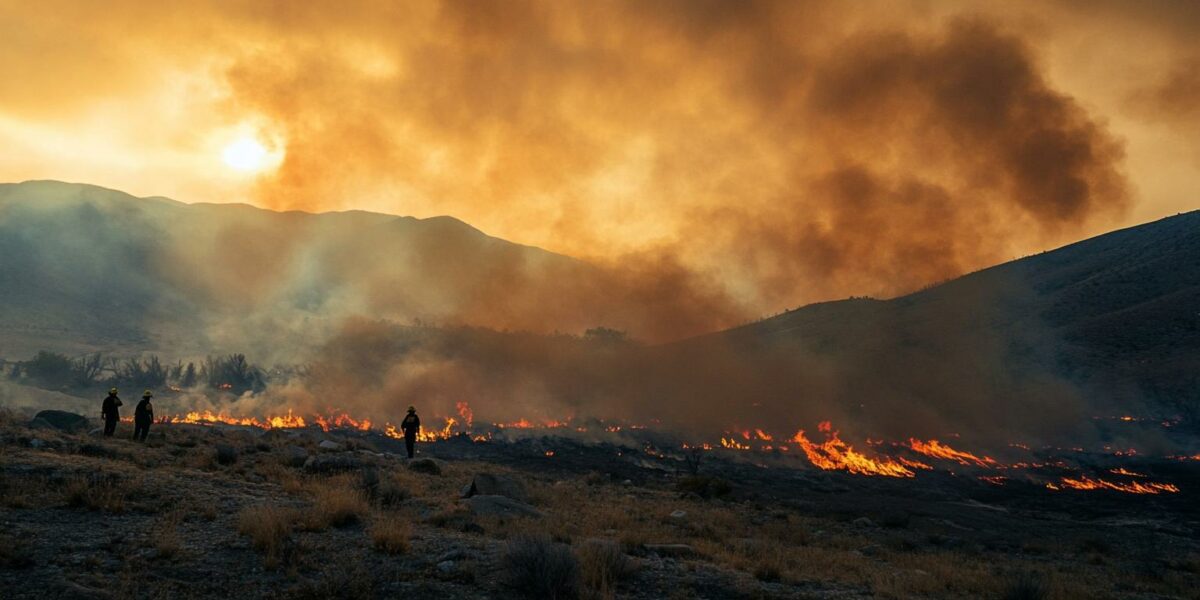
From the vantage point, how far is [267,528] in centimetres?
971

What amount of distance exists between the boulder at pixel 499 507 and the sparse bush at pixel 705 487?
1113 centimetres

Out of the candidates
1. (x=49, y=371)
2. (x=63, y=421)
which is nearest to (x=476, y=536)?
(x=63, y=421)

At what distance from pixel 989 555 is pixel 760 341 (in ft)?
258

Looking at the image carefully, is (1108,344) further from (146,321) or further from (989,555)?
(146,321)

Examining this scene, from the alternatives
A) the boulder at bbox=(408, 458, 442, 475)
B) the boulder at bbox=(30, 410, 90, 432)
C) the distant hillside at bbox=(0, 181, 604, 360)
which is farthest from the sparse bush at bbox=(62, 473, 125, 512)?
the distant hillside at bbox=(0, 181, 604, 360)

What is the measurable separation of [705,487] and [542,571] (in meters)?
18.0

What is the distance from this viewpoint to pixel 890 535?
19203mm

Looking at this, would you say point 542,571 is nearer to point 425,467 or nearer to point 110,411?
point 425,467

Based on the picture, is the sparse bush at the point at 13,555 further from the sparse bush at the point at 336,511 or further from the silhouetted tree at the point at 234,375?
the silhouetted tree at the point at 234,375

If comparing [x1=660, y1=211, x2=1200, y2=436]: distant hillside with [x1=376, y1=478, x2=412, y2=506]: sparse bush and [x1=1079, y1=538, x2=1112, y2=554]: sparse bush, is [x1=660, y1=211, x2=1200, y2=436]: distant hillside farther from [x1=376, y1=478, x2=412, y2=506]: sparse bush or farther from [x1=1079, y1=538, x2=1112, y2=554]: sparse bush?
[x1=376, y1=478, x2=412, y2=506]: sparse bush

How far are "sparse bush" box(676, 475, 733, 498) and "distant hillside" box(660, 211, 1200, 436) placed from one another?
3549cm

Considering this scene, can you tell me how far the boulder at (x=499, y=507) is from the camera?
47.6 feet

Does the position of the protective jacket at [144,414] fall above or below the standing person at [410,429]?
above

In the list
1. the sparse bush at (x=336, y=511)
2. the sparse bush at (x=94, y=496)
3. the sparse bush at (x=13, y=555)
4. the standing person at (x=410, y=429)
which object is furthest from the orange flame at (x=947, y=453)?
the sparse bush at (x=13, y=555)
